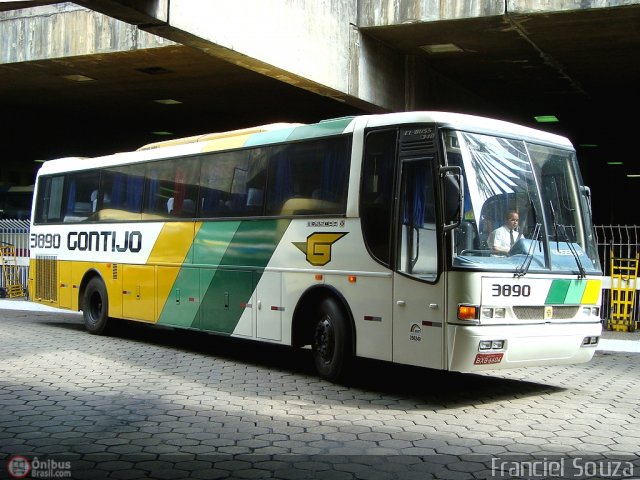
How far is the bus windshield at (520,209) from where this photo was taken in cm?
852

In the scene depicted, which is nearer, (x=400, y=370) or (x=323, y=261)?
(x=323, y=261)

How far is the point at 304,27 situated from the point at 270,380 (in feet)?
24.5

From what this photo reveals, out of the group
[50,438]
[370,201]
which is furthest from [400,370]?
[50,438]

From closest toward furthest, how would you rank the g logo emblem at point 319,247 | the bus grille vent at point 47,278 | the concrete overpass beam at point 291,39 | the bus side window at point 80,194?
1. the g logo emblem at point 319,247
2. the concrete overpass beam at point 291,39
3. the bus side window at point 80,194
4. the bus grille vent at point 47,278

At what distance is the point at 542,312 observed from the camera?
8914mm

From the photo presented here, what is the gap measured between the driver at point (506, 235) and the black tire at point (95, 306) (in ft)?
27.0

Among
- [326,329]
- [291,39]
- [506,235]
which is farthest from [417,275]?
[291,39]

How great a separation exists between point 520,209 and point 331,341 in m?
2.77

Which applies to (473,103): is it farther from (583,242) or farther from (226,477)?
(226,477)

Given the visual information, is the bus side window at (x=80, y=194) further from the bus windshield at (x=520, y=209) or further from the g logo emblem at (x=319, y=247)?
the bus windshield at (x=520, y=209)

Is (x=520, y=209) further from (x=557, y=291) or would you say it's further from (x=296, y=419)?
(x=296, y=419)

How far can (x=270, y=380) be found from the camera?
33.2 feet

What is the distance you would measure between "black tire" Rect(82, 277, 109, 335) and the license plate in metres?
8.22

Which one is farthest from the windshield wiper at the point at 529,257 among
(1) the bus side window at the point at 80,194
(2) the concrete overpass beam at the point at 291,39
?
(1) the bus side window at the point at 80,194
